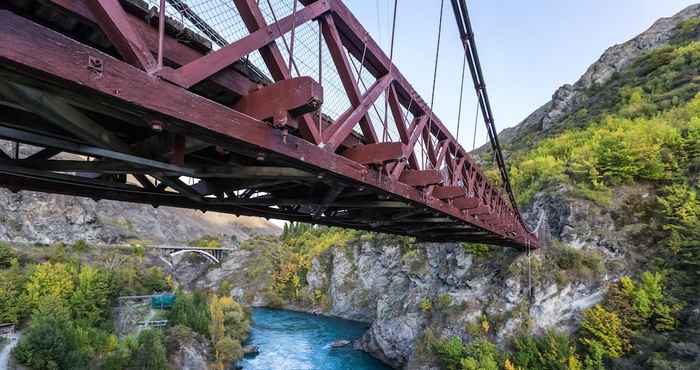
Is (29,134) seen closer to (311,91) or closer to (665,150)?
(311,91)

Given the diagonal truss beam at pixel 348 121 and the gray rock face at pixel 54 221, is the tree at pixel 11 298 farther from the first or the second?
the diagonal truss beam at pixel 348 121

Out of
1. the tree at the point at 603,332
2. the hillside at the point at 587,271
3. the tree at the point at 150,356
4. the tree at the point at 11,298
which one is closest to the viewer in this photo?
the tree at the point at 603,332

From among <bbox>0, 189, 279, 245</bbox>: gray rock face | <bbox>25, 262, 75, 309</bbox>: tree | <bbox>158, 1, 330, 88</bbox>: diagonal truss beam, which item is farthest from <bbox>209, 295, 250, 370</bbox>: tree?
<bbox>0, 189, 279, 245</bbox>: gray rock face

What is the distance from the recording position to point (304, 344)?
107ft

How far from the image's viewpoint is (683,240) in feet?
52.0

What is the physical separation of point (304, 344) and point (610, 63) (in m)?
54.9

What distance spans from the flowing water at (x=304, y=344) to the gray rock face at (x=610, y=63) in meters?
37.5

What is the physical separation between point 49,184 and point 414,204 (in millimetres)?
6584

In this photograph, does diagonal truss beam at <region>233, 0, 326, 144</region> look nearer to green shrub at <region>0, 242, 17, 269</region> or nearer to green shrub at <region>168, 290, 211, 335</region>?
green shrub at <region>168, 290, 211, 335</region>

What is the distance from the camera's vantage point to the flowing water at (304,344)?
86.5 ft

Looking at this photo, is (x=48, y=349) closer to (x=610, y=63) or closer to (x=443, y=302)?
(x=443, y=302)

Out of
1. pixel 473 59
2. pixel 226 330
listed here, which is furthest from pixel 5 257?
pixel 473 59

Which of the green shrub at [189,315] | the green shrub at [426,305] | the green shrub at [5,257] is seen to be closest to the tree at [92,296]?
the green shrub at [189,315]

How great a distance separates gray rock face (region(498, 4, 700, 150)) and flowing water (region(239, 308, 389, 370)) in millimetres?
37505
